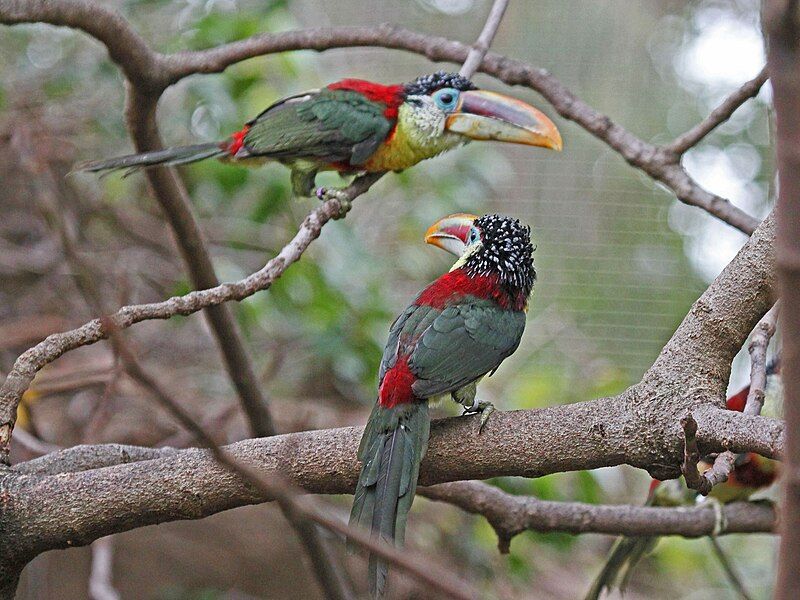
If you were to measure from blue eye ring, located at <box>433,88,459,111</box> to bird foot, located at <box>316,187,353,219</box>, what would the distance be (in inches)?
17.9

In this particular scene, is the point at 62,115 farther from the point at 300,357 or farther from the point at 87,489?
the point at 87,489

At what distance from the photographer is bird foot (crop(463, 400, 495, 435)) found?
1377mm

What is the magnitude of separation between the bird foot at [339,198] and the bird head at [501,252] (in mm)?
313

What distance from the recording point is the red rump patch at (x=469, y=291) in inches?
70.3

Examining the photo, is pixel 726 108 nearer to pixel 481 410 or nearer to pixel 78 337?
pixel 481 410

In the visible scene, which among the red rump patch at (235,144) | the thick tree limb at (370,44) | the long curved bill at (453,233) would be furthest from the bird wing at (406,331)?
the red rump patch at (235,144)

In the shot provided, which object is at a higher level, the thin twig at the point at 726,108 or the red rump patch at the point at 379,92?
the red rump patch at the point at 379,92

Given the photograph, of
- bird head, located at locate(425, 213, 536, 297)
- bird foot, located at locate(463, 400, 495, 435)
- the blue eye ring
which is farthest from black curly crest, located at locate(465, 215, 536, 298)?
the blue eye ring

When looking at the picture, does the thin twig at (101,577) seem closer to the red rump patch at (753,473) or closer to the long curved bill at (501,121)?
the long curved bill at (501,121)

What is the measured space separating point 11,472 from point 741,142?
4.09m

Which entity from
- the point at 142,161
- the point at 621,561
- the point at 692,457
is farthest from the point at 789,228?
the point at 621,561

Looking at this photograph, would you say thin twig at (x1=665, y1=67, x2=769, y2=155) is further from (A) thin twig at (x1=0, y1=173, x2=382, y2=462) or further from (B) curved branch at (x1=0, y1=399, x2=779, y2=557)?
(A) thin twig at (x1=0, y1=173, x2=382, y2=462)

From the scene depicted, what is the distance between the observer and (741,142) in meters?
4.54

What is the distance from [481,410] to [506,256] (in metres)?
0.46
